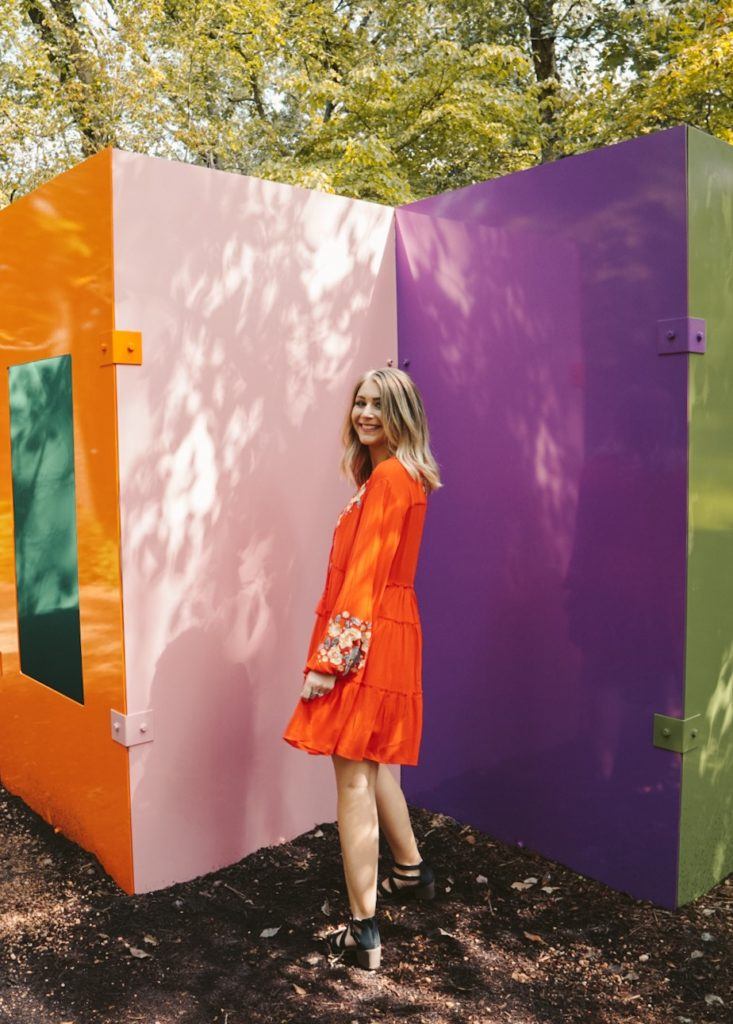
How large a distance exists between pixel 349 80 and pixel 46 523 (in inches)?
351

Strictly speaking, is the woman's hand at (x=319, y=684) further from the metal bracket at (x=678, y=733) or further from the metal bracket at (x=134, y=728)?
the metal bracket at (x=678, y=733)

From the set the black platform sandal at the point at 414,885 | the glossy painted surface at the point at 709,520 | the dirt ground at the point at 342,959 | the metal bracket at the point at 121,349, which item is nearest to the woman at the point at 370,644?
the dirt ground at the point at 342,959

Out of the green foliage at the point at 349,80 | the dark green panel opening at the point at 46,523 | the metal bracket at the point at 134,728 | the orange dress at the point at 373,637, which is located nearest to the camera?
the orange dress at the point at 373,637

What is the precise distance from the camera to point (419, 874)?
11.1ft

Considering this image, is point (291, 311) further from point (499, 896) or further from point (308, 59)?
point (308, 59)

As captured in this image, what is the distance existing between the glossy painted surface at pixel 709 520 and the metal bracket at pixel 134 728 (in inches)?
75.6

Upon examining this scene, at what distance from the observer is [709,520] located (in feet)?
10.6

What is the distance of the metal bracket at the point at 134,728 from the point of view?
3.31 metres

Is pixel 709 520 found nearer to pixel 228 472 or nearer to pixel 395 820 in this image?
pixel 395 820

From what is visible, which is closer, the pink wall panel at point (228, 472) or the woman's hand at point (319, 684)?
the woman's hand at point (319, 684)

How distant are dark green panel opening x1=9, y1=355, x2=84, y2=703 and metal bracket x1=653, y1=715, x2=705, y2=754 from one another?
2.23 metres

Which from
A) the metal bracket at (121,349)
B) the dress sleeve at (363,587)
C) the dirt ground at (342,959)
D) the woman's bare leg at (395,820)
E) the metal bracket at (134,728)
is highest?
the metal bracket at (121,349)

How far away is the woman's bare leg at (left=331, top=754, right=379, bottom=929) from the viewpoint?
116 inches

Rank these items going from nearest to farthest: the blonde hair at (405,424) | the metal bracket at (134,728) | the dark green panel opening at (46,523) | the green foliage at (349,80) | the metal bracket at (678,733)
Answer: the blonde hair at (405,424), the metal bracket at (678,733), the metal bracket at (134,728), the dark green panel opening at (46,523), the green foliage at (349,80)
